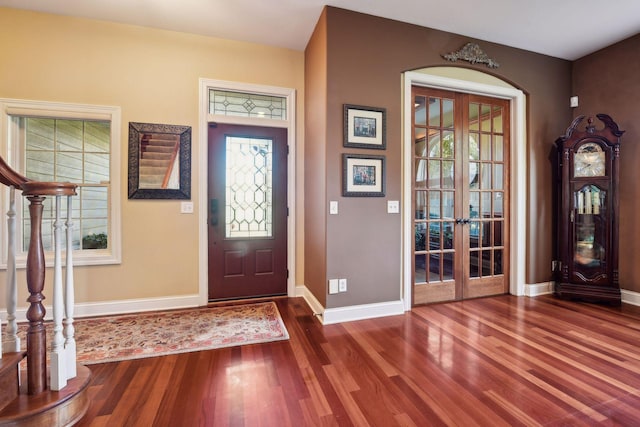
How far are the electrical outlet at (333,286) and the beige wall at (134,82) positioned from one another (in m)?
1.57

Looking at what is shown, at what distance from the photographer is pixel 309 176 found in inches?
132

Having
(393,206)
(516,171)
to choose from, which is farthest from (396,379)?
(516,171)

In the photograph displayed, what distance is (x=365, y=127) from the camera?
9.35ft

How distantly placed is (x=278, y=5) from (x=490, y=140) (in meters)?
2.80

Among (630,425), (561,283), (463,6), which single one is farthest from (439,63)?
(630,425)

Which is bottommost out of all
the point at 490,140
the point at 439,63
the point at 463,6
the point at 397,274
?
the point at 397,274

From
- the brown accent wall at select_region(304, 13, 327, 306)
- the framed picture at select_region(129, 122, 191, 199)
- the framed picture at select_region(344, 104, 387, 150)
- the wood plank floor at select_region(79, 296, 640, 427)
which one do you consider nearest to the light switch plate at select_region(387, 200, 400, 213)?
the framed picture at select_region(344, 104, 387, 150)

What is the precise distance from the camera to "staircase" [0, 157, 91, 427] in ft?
4.48

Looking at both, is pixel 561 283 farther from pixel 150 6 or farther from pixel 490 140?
pixel 150 6

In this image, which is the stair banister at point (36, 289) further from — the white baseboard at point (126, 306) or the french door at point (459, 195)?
the french door at point (459, 195)

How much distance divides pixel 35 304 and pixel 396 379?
2.04m

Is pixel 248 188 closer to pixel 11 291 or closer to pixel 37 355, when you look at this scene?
pixel 11 291

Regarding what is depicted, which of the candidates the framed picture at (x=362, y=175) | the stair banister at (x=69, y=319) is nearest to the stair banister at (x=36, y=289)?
the stair banister at (x=69, y=319)

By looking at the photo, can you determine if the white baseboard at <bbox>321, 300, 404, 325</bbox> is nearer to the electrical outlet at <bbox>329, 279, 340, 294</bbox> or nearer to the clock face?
the electrical outlet at <bbox>329, 279, 340, 294</bbox>
